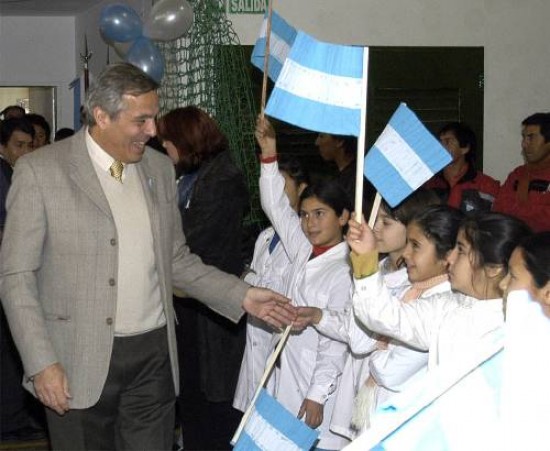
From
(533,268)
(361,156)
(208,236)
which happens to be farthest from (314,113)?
(208,236)

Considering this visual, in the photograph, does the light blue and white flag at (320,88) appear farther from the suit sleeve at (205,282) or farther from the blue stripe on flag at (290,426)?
the suit sleeve at (205,282)

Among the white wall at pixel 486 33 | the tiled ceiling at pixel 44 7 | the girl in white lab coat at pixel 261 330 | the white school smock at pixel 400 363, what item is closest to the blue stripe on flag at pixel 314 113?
the white school smock at pixel 400 363

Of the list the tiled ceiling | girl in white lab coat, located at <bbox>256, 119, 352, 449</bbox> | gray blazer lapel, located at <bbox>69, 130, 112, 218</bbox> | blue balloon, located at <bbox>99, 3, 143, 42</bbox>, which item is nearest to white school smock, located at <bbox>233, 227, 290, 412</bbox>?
girl in white lab coat, located at <bbox>256, 119, 352, 449</bbox>

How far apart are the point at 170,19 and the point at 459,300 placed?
377cm

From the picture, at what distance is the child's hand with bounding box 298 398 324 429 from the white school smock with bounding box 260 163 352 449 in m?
0.02

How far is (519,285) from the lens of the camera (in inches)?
99.7

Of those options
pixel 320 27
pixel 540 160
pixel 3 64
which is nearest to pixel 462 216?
pixel 540 160

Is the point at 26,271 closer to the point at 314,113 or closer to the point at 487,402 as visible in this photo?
the point at 314,113

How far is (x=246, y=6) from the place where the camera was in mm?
7266

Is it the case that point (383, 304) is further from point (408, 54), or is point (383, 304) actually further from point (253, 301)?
point (408, 54)

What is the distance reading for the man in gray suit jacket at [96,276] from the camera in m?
3.24

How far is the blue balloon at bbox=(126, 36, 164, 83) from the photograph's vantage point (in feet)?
21.2

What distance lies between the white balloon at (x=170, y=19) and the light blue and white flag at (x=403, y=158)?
350 centimetres

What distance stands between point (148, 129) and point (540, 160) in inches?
120
